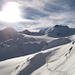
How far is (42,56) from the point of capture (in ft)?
134

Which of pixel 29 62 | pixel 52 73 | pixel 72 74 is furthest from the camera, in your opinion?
pixel 29 62

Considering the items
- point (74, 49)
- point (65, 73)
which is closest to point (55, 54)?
point (74, 49)

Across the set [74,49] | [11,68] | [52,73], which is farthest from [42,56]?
[52,73]

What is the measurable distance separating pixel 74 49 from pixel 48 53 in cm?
942

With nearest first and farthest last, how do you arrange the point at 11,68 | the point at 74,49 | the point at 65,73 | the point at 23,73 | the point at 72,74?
the point at 72,74 < the point at 65,73 < the point at 74,49 < the point at 23,73 < the point at 11,68

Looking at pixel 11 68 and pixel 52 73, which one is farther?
pixel 11 68

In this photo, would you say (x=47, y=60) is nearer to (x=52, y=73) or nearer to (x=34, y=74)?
(x=34, y=74)

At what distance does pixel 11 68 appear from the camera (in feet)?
140

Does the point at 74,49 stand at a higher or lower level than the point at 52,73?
higher

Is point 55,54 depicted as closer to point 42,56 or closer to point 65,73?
point 42,56

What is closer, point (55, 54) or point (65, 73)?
point (65, 73)

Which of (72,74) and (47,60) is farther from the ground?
(47,60)

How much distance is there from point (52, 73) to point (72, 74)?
6601 mm

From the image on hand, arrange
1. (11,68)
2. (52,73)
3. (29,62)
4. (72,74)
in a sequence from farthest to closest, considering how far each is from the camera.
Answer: (11,68)
(29,62)
(52,73)
(72,74)
